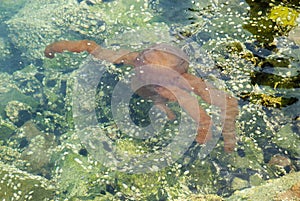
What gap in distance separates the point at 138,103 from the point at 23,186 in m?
2.18

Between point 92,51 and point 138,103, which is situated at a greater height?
point 92,51

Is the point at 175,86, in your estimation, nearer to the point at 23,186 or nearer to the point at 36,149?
the point at 36,149

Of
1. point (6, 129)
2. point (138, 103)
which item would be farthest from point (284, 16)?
point (6, 129)

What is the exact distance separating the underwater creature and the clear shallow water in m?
0.12

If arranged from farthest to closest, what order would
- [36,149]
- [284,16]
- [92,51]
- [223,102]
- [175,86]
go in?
[92,51], [284,16], [36,149], [175,86], [223,102]

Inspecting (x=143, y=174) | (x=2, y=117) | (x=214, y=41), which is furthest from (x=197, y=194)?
(x=2, y=117)

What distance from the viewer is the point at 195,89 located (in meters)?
5.86

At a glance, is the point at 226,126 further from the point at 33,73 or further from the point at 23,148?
the point at 33,73

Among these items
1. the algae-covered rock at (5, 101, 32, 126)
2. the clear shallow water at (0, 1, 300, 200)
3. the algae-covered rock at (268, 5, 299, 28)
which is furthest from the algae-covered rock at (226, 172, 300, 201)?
the algae-covered rock at (5, 101, 32, 126)

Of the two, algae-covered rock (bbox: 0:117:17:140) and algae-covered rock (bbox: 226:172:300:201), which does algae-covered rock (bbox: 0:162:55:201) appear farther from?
algae-covered rock (bbox: 226:172:300:201)

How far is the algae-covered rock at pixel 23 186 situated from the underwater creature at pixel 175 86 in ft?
6.91

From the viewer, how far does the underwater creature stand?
18.2ft

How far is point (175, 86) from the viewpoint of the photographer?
Result: 19.3ft

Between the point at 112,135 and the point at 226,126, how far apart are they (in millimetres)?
1807
